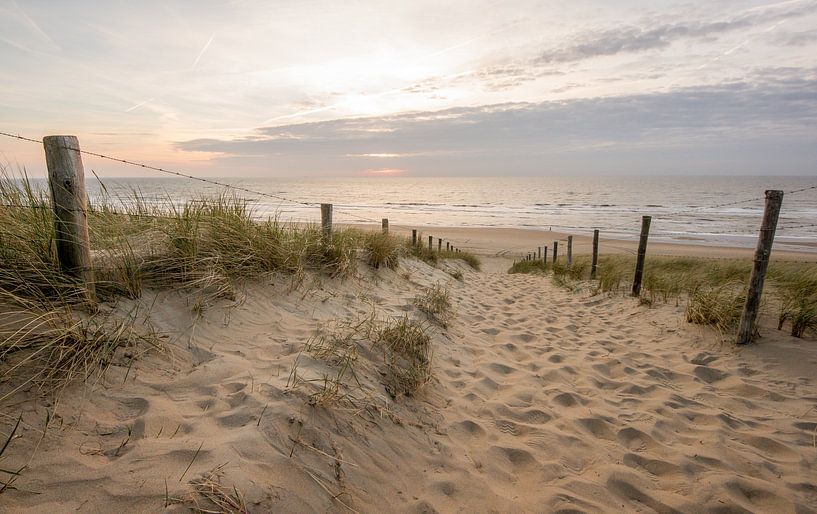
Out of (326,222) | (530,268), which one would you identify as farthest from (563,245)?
(326,222)

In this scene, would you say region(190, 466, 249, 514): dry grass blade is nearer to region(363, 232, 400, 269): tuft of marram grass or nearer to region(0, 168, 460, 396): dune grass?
region(0, 168, 460, 396): dune grass

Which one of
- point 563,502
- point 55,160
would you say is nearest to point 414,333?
point 563,502

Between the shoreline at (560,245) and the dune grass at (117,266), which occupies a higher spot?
the dune grass at (117,266)

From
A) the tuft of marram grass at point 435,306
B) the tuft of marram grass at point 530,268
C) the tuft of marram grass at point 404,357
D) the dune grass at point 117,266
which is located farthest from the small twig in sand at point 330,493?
the tuft of marram grass at point 530,268

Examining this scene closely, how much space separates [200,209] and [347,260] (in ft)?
6.76

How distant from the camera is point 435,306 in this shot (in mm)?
5812

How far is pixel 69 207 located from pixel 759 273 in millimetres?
7050

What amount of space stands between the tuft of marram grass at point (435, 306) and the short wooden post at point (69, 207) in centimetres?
371

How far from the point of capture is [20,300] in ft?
8.33

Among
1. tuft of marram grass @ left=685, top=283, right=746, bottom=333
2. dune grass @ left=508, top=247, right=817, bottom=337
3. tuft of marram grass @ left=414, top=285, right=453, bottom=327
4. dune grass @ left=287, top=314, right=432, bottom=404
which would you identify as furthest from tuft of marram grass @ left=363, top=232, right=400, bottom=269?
tuft of marram grass @ left=685, top=283, right=746, bottom=333

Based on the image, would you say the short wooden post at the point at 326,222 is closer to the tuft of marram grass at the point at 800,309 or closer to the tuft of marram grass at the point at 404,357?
the tuft of marram grass at the point at 404,357

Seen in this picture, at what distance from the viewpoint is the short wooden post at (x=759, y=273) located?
4.66m

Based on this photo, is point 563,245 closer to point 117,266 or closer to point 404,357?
point 404,357

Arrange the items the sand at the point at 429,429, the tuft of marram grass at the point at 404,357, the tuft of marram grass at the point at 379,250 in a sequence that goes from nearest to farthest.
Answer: the sand at the point at 429,429, the tuft of marram grass at the point at 404,357, the tuft of marram grass at the point at 379,250
